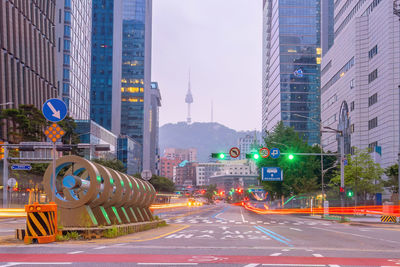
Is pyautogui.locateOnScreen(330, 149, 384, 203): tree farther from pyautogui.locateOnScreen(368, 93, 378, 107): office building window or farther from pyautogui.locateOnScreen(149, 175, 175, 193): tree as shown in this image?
pyautogui.locateOnScreen(149, 175, 175, 193): tree

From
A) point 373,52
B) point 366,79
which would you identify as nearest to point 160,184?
point 366,79

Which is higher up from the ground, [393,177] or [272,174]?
[272,174]

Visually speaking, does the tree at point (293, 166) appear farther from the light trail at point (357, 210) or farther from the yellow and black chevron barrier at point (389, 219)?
the yellow and black chevron barrier at point (389, 219)

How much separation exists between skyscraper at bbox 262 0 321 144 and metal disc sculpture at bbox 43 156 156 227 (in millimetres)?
166143

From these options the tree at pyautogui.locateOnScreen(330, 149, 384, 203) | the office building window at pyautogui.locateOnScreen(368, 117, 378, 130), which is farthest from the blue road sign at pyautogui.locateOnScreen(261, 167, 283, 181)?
the office building window at pyautogui.locateOnScreen(368, 117, 378, 130)

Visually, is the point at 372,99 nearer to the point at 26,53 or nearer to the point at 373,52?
the point at 373,52

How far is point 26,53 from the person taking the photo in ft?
292

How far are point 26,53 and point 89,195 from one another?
245 ft

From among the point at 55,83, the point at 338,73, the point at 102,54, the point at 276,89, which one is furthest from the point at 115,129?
the point at 338,73

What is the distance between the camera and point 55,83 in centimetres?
10550

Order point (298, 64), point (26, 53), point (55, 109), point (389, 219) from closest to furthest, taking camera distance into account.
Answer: point (55, 109)
point (389, 219)
point (26, 53)
point (298, 64)

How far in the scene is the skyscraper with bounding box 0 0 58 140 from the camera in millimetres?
78750

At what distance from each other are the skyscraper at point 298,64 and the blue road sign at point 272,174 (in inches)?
4295

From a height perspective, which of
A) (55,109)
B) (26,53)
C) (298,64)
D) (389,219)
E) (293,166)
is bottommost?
(389,219)
